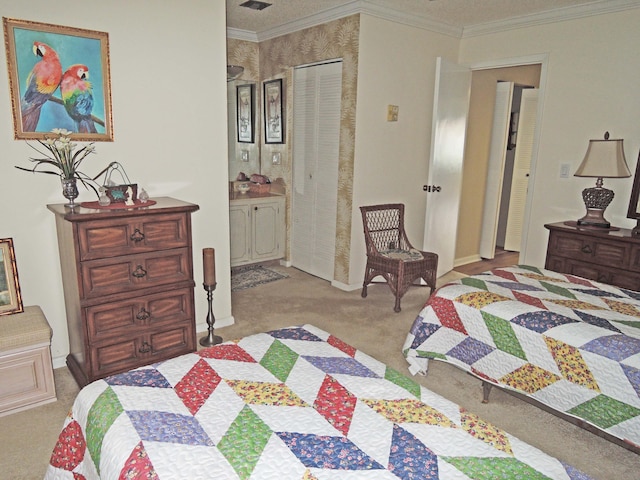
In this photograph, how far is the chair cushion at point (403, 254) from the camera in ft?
12.9

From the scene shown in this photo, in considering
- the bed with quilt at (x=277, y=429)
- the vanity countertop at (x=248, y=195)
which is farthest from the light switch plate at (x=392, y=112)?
the bed with quilt at (x=277, y=429)

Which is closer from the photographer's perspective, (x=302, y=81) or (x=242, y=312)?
(x=242, y=312)

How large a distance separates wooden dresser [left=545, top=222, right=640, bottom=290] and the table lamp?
0.48ft

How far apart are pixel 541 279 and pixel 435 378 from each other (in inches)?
35.4

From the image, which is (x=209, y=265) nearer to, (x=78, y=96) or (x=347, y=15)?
(x=78, y=96)

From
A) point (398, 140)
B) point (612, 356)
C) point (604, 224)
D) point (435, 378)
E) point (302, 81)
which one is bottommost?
point (435, 378)

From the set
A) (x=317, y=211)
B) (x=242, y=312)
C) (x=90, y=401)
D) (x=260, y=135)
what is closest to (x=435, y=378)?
(x=242, y=312)

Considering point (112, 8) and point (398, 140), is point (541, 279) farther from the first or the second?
point (112, 8)

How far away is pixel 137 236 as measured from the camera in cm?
241

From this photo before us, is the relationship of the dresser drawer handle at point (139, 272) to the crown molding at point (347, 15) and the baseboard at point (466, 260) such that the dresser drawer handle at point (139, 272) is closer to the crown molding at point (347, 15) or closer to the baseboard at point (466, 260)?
the crown molding at point (347, 15)

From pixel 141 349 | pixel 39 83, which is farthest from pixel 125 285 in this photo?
pixel 39 83

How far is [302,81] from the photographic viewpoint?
4.59 m

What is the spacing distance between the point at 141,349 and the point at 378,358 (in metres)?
1.49

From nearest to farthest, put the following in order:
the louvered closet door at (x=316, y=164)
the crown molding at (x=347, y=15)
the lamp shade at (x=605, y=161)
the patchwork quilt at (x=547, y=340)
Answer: the patchwork quilt at (x=547, y=340)
the lamp shade at (x=605, y=161)
the crown molding at (x=347, y=15)
the louvered closet door at (x=316, y=164)
